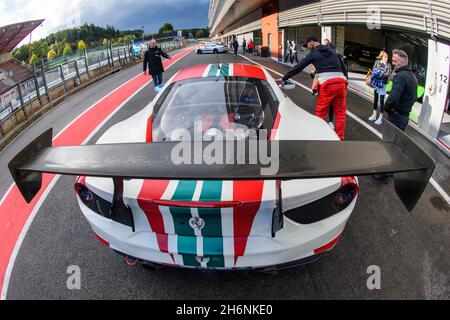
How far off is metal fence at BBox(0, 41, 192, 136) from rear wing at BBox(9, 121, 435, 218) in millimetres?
6955

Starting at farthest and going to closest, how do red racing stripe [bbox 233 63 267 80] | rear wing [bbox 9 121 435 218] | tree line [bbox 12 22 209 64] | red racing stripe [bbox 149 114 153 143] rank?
1. tree line [bbox 12 22 209 64]
2. red racing stripe [bbox 233 63 267 80]
3. red racing stripe [bbox 149 114 153 143]
4. rear wing [bbox 9 121 435 218]

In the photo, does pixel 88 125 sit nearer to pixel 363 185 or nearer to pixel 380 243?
pixel 363 185

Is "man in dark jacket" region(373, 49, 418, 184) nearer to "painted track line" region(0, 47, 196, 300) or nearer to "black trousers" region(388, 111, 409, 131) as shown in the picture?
"black trousers" region(388, 111, 409, 131)

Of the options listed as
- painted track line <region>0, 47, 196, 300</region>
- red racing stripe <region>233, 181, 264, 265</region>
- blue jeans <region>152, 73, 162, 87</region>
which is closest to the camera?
red racing stripe <region>233, 181, 264, 265</region>

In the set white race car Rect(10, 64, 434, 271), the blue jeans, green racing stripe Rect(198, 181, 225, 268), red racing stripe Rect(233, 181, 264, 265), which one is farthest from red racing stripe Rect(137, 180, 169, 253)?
the blue jeans

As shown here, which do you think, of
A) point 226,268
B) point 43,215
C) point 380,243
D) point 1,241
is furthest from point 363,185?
point 1,241

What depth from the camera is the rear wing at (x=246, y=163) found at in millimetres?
1439

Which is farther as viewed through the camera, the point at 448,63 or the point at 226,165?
the point at 448,63

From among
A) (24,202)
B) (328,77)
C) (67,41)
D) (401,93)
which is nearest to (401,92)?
(401,93)

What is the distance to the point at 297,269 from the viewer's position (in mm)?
2529

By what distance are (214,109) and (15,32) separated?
91.4 ft

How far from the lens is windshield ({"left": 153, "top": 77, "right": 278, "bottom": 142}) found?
2691 millimetres
